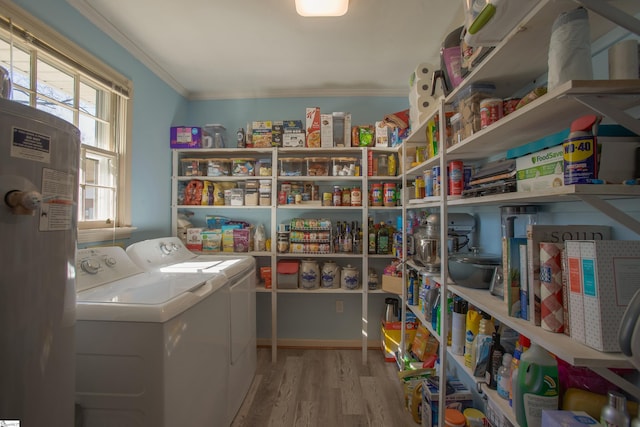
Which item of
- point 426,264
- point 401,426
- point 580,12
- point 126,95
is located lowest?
point 401,426

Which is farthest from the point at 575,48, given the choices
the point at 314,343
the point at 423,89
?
the point at 314,343

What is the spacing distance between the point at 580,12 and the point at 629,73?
0.21 meters

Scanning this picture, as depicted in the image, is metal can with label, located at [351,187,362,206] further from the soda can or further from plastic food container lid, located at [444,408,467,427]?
plastic food container lid, located at [444,408,467,427]

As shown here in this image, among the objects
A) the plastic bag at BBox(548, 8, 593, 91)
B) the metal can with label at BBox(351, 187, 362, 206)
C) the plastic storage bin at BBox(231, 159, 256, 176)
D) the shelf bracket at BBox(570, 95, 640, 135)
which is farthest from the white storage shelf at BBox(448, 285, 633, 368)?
the plastic storage bin at BBox(231, 159, 256, 176)

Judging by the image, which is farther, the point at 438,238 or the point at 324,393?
the point at 324,393

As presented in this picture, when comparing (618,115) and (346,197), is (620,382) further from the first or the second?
(346,197)

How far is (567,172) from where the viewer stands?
2.34 ft

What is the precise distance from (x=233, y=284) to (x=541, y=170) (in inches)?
66.7

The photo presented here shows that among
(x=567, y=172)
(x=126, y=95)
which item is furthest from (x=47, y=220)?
(x=126, y=95)

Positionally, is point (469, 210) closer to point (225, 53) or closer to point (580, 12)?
point (580, 12)

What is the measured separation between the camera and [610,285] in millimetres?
673

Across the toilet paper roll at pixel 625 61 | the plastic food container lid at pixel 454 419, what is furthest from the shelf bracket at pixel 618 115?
the plastic food container lid at pixel 454 419

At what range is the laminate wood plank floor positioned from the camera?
1.77m

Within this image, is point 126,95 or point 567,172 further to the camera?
point 126,95
